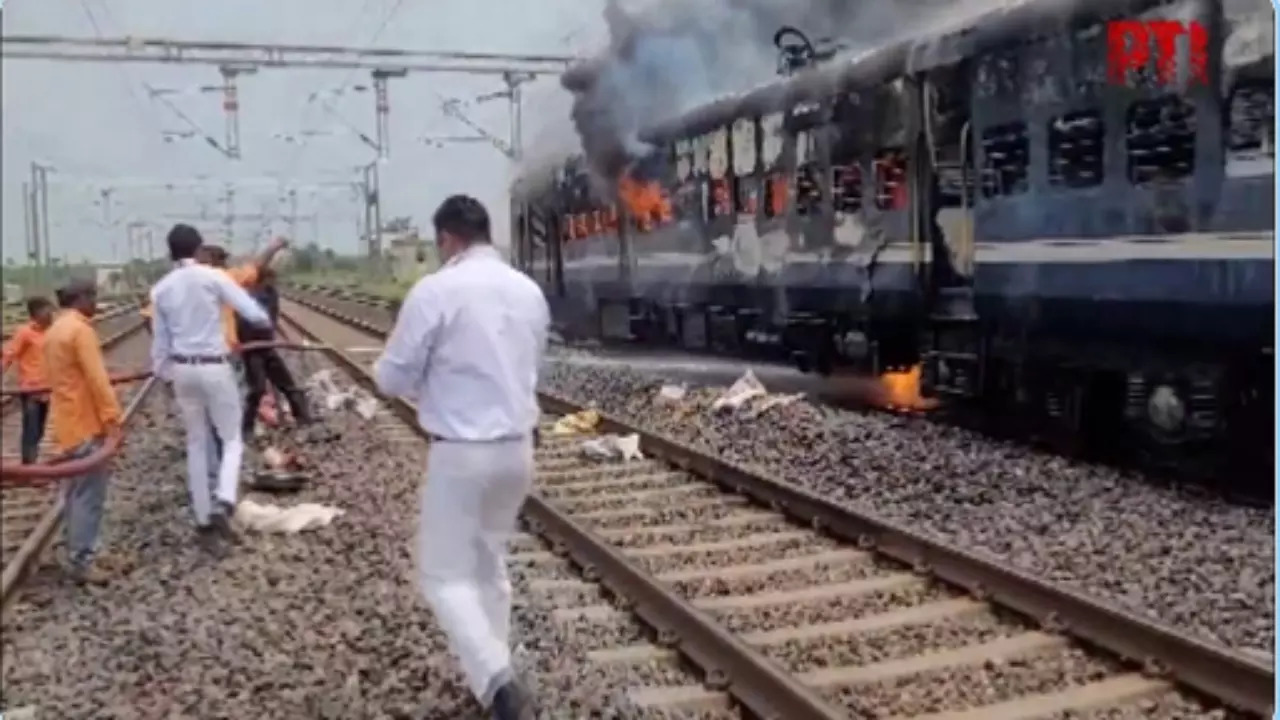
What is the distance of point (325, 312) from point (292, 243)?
422mm

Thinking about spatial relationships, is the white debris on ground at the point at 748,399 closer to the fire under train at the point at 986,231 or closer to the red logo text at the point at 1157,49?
the fire under train at the point at 986,231

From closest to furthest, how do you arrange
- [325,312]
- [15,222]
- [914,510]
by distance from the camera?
[15,222] < [325,312] < [914,510]

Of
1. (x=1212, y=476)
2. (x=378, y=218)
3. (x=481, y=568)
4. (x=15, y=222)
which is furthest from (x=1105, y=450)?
(x=15, y=222)

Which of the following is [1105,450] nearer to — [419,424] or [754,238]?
[754,238]

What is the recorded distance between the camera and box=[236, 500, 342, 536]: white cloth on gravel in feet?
13.5

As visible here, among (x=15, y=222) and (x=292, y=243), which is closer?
(x=15, y=222)

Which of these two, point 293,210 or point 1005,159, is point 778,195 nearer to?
point 1005,159

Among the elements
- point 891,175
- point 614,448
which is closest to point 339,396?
point 614,448

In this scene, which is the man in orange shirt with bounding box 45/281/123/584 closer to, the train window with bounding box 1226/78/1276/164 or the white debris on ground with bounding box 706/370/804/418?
the white debris on ground with bounding box 706/370/804/418

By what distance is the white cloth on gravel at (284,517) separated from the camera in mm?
4109

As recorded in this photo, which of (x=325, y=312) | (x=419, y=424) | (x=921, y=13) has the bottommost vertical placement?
(x=419, y=424)

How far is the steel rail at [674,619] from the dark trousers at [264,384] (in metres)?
0.26

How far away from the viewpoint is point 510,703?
391 centimetres

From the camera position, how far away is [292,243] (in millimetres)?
3414
